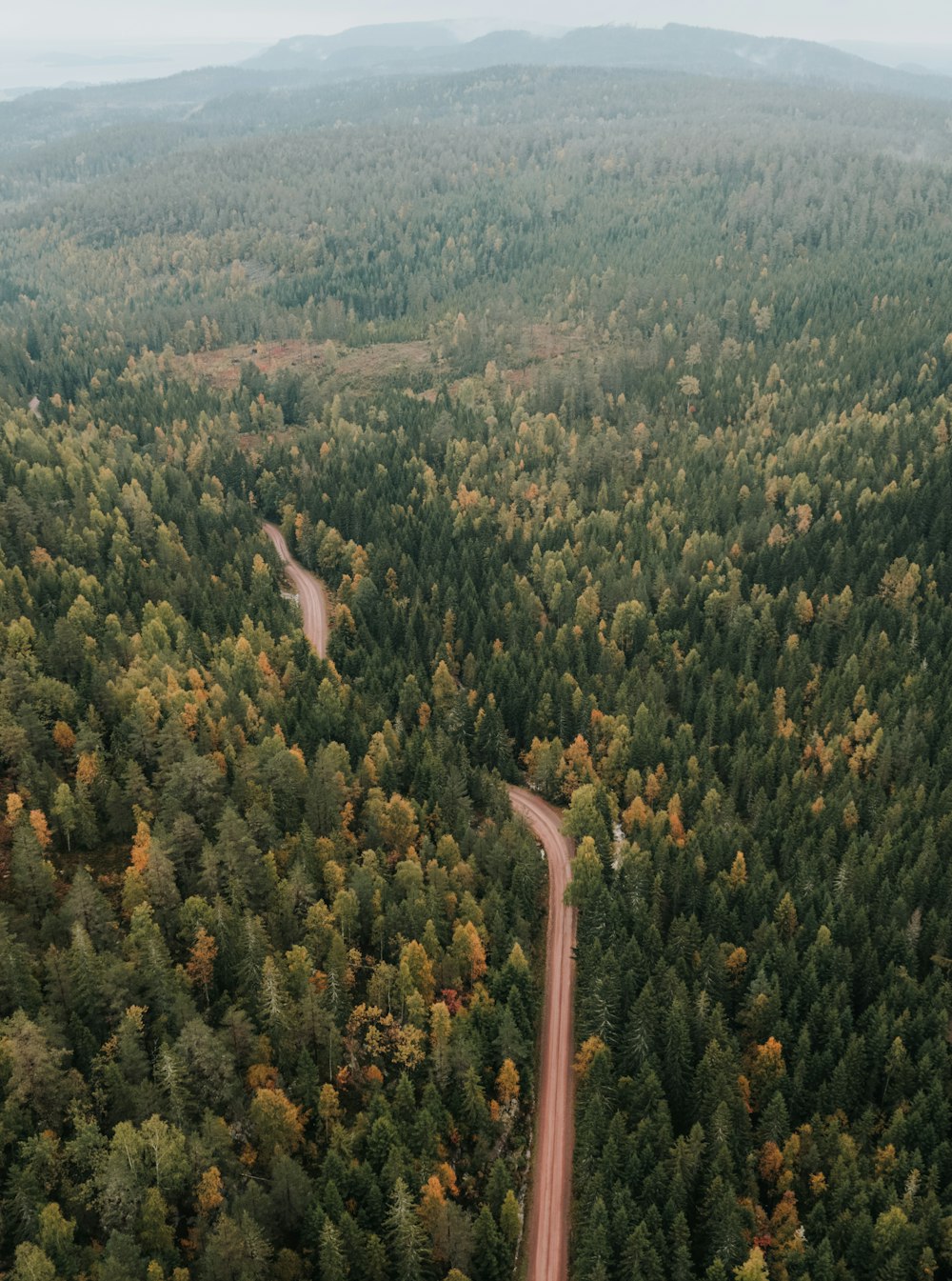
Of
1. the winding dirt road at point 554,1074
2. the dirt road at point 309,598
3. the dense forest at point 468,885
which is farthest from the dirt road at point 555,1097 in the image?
the dirt road at point 309,598

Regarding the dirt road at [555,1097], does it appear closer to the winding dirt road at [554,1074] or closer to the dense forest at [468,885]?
the winding dirt road at [554,1074]

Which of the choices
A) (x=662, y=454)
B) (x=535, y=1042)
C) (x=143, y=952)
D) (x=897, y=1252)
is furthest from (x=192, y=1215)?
(x=662, y=454)

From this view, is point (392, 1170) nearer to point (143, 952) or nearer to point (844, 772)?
point (143, 952)

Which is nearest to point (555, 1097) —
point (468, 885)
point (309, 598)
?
point (468, 885)

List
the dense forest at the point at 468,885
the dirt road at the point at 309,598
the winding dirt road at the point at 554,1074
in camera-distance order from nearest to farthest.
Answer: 1. the dense forest at the point at 468,885
2. the winding dirt road at the point at 554,1074
3. the dirt road at the point at 309,598

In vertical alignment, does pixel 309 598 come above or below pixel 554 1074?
above

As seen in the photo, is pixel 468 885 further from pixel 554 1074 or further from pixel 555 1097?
pixel 555 1097
